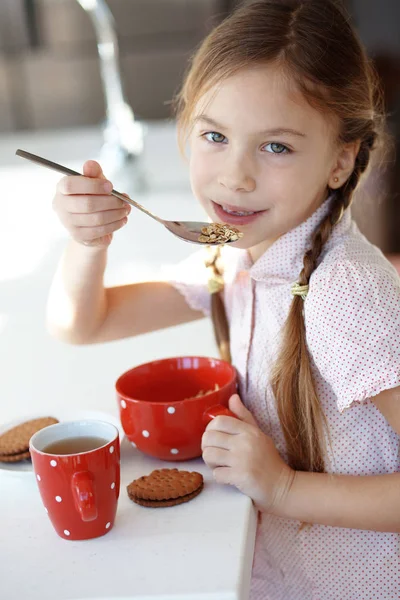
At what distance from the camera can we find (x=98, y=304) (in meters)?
1.08

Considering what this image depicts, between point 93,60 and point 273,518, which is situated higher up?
point 93,60

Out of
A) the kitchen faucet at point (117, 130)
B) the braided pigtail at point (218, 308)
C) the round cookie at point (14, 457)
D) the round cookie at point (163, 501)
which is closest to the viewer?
the round cookie at point (163, 501)

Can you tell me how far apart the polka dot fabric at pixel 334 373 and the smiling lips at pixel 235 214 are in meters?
0.06

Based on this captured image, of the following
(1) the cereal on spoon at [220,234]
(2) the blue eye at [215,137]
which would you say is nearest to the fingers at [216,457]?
(1) the cereal on spoon at [220,234]

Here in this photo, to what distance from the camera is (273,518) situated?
0.92 meters

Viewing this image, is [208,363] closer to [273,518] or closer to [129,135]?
[273,518]

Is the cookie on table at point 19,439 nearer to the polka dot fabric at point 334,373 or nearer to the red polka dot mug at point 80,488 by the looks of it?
the red polka dot mug at point 80,488

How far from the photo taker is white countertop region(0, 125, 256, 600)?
0.62 m

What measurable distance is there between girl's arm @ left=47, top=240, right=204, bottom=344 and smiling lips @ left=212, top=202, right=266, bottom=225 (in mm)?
158

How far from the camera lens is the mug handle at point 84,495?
26.0 inches

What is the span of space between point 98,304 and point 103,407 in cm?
14

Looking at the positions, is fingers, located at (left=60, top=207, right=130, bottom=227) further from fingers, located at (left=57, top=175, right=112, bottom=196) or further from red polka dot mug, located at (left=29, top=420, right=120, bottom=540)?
red polka dot mug, located at (left=29, top=420, right=120, bottom=540)

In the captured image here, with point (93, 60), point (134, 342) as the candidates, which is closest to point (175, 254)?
point (134, 342)

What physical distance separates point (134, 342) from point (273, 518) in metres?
0.53
